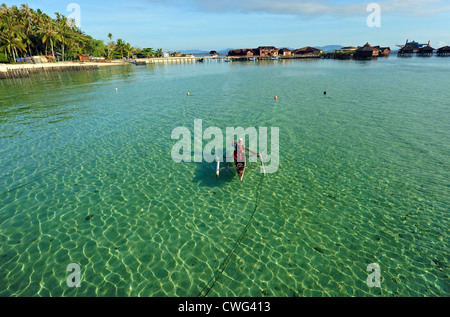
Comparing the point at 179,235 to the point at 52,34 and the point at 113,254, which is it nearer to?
the point at 113,254

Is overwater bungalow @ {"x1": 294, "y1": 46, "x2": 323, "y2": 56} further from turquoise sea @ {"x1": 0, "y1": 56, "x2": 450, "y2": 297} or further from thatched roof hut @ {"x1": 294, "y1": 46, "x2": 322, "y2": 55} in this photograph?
turquoise sea @ {"x1": 0, "y1": 56, "x2": 450, "y2": 297}

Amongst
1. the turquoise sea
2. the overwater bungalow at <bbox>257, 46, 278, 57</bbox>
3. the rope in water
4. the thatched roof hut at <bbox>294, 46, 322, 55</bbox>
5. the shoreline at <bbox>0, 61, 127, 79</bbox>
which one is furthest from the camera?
the thatched roof hut at <bbox>294, 46, 322, 55</bbox>

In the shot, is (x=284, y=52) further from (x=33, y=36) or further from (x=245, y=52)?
(x=33, y=36)

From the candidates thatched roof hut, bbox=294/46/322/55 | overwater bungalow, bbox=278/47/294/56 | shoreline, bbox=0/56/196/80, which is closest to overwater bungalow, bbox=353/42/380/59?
thatched roof hut, bbox=294/46/322/55

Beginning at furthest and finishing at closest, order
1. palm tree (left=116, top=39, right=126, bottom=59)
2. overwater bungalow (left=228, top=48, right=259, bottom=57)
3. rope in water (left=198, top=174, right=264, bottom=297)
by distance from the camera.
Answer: overwater bungalow (left=228, top=48, right=259, bottom=57) < palm tree (left=116, top=39, right=126, bottom=59) < rope in water (left=198, top=174, right=264, bottom=297)

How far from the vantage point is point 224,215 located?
11625mm

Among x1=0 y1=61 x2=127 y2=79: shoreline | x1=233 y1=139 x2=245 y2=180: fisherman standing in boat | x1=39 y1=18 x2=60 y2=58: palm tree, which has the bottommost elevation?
x1=233 y1=139 x2=245 y2=180: fisherman standing in boat

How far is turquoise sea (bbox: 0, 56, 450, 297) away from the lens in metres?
8.38

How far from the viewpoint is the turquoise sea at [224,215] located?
8.38 m

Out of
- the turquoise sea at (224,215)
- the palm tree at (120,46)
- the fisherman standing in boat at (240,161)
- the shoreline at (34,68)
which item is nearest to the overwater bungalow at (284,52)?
the palm tree at (120,46)

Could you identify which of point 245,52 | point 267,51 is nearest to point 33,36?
point 245,52

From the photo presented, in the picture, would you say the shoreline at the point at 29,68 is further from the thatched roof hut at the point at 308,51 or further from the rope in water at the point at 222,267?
the thatched roof hut at the point at 308,51

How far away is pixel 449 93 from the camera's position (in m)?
38.6
